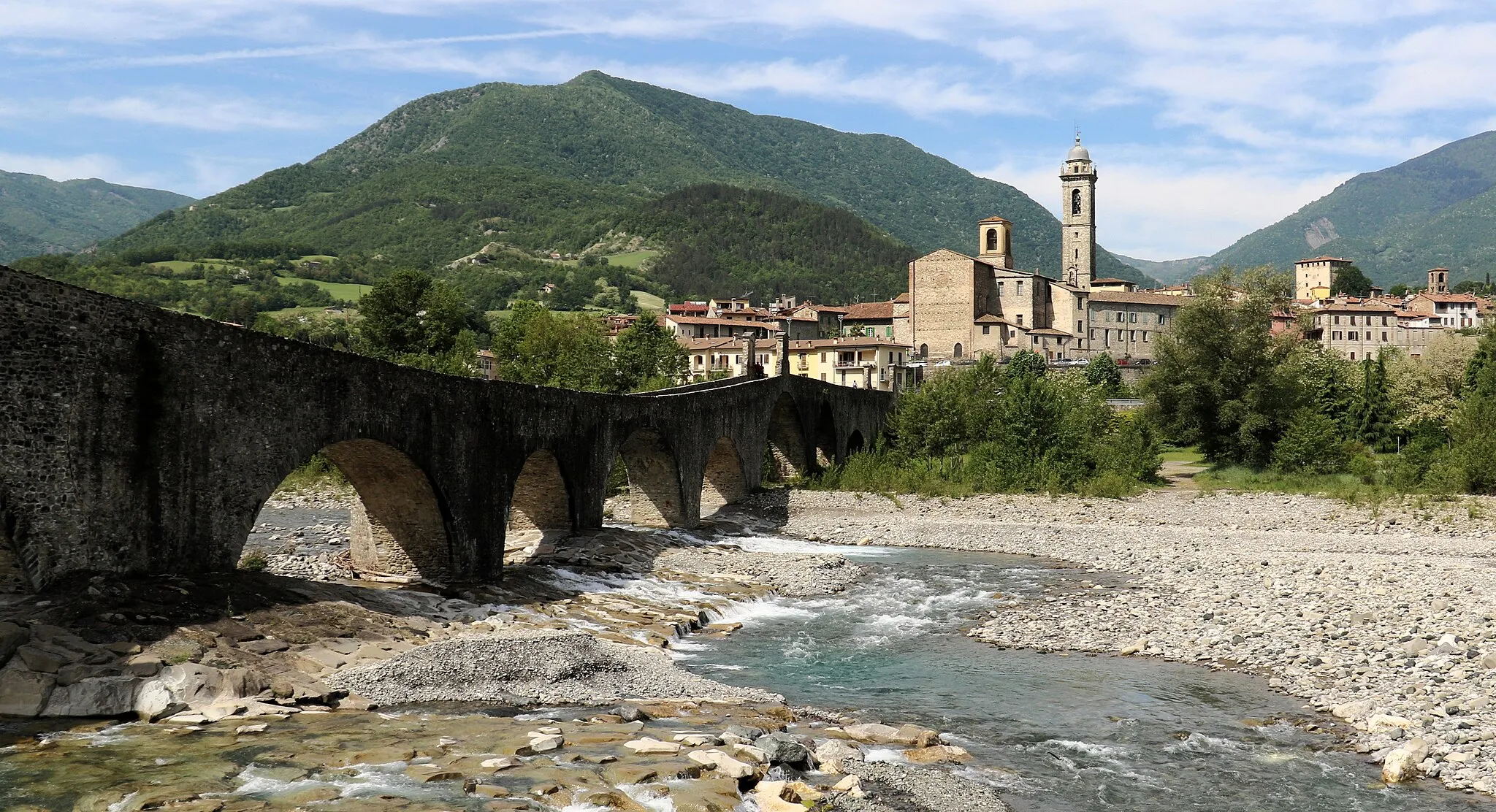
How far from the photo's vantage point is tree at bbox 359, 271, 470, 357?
7000cm

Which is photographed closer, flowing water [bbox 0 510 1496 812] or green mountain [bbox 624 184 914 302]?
flowing water [bbox 0 510 1496 812]

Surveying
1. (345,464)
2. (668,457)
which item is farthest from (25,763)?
(668,457)

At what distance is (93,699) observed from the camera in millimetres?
13344

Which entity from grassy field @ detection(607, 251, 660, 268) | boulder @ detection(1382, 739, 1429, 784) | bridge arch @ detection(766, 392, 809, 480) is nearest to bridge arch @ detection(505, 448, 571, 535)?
boulder @ detection(1382, 739, 1429, 784)

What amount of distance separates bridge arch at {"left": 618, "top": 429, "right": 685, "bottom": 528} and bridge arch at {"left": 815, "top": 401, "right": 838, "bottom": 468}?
20241mm

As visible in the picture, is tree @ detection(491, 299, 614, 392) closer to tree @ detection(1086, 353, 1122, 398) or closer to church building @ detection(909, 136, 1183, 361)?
church building @ detection(909, 136, 1183, 361)

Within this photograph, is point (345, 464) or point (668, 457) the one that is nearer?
point (345, 464)

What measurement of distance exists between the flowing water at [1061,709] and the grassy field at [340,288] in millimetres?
113931

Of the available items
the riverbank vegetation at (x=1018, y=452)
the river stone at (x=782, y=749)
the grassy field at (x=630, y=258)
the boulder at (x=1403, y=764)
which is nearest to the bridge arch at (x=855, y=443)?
the riverbank vegetation at (x=1018, y=452)

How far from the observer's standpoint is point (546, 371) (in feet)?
219

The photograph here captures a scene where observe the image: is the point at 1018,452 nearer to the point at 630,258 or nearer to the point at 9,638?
the point at 9,638

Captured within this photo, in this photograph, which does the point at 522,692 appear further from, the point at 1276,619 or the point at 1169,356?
the point at 1169,356

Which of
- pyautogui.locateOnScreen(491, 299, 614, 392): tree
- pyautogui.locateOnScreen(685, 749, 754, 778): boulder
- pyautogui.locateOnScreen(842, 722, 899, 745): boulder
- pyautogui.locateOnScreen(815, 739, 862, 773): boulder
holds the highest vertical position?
pyautogui.locateOnScreen(491, 299, 614, 392): tree

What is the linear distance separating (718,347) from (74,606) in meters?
82.2
